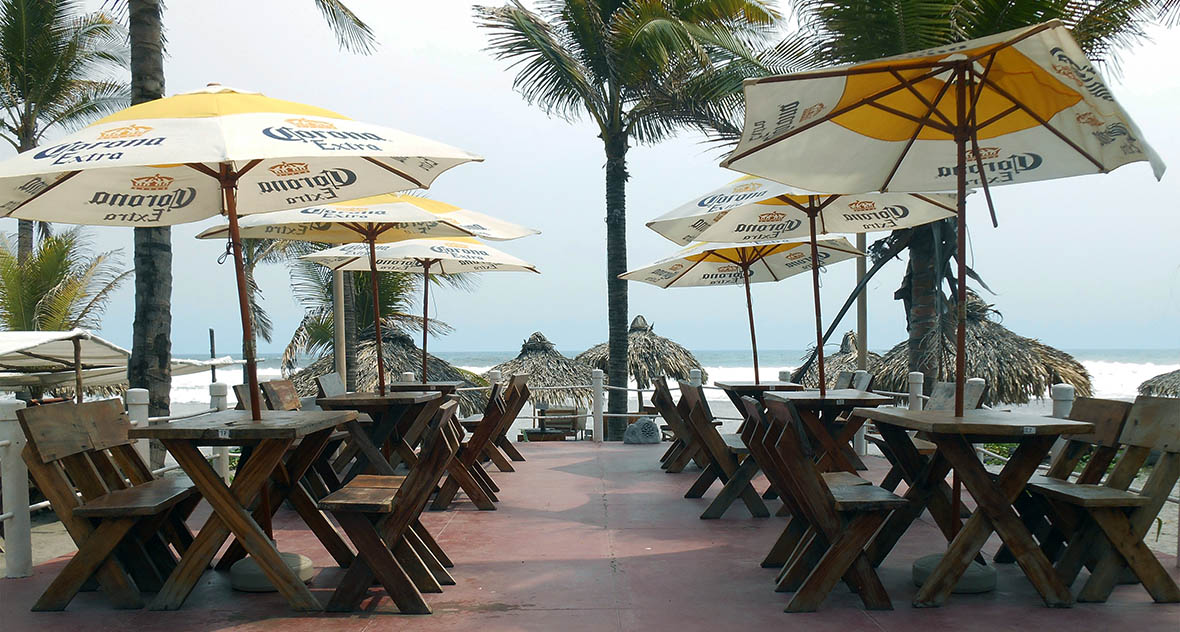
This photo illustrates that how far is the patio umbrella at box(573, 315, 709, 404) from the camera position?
2227 centimetres

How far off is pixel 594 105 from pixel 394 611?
39.9 feet

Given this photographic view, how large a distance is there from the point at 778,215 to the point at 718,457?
2.18 meters

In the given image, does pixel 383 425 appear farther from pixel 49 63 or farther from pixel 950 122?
pixel 49 63

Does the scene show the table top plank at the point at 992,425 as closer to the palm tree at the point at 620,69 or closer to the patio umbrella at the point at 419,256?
the patio umbrella at the point at 419,256

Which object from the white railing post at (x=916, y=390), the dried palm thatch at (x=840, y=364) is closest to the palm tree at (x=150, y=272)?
the white railing post at (x=916, y=390)

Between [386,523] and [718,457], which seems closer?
[386,523]

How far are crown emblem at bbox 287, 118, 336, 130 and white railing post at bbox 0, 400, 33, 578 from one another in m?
2.28

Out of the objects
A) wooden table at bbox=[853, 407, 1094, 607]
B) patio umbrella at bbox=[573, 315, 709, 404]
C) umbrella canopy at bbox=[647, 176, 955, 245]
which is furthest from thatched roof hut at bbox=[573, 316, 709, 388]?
wooden table at bbox=[853, 407, 1094, 607]

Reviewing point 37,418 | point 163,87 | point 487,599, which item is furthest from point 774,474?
point 163,87

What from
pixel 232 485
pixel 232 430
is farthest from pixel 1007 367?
pixel 232 430

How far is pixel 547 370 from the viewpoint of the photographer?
22.0m

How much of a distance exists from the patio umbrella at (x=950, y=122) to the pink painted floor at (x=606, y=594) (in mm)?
1174

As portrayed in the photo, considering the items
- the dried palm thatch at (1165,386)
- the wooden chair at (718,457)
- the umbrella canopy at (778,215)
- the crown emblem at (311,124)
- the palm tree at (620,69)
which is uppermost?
the palm tree at (620,69)

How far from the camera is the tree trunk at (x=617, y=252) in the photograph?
15.3 m
